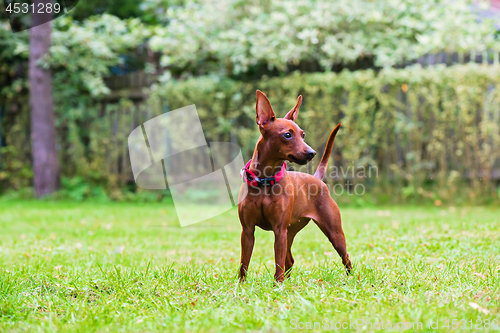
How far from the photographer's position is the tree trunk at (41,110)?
903 cm

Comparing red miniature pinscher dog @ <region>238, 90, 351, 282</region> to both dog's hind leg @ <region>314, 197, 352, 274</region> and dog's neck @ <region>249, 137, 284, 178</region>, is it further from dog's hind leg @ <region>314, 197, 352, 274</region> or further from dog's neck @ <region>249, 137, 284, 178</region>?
dog's hind leg @ <region>314, 197, 352, 274</region>

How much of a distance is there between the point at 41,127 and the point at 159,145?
245 cm

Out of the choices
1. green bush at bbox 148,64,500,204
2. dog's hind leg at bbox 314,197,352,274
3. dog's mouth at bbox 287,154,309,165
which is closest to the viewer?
dog's mouth at bbox 287,154,309,165

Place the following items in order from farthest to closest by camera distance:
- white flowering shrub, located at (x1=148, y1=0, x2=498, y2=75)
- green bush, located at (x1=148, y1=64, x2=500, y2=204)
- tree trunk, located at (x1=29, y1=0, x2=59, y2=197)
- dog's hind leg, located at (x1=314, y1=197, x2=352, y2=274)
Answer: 1. tree trunk, located at (x1=29, y1=0, x2=59, y2=197)
2. white flowering shrub, located at (x1=148, y1=0, x2=498, y2=75)
3. green bush, located at (x1=148, y1=64, x2=500, y2=204)
4. dog's hind leg, located at (x1=314, y1=197, x2=352, y2=274)

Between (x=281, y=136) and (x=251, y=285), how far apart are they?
2.81ft

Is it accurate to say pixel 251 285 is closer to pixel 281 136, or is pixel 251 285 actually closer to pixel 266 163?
pixel 266 163

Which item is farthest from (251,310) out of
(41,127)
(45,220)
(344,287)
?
(41,127)

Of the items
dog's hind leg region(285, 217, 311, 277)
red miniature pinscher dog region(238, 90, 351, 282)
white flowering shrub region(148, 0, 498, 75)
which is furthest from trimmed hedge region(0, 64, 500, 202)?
red miniature pinscher dog region(238, 90, 351, 282)

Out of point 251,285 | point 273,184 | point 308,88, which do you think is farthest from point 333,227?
point 308,88

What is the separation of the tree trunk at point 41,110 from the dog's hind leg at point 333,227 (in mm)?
7685

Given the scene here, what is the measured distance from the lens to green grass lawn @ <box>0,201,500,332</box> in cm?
204

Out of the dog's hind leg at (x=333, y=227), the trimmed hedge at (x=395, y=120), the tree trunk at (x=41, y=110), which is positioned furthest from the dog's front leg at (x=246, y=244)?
the tree trunk at (x=41, y=110)

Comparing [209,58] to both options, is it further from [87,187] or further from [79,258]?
[79,258]

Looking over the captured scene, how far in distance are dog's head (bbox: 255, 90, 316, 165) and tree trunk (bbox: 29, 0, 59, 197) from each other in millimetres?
7667
